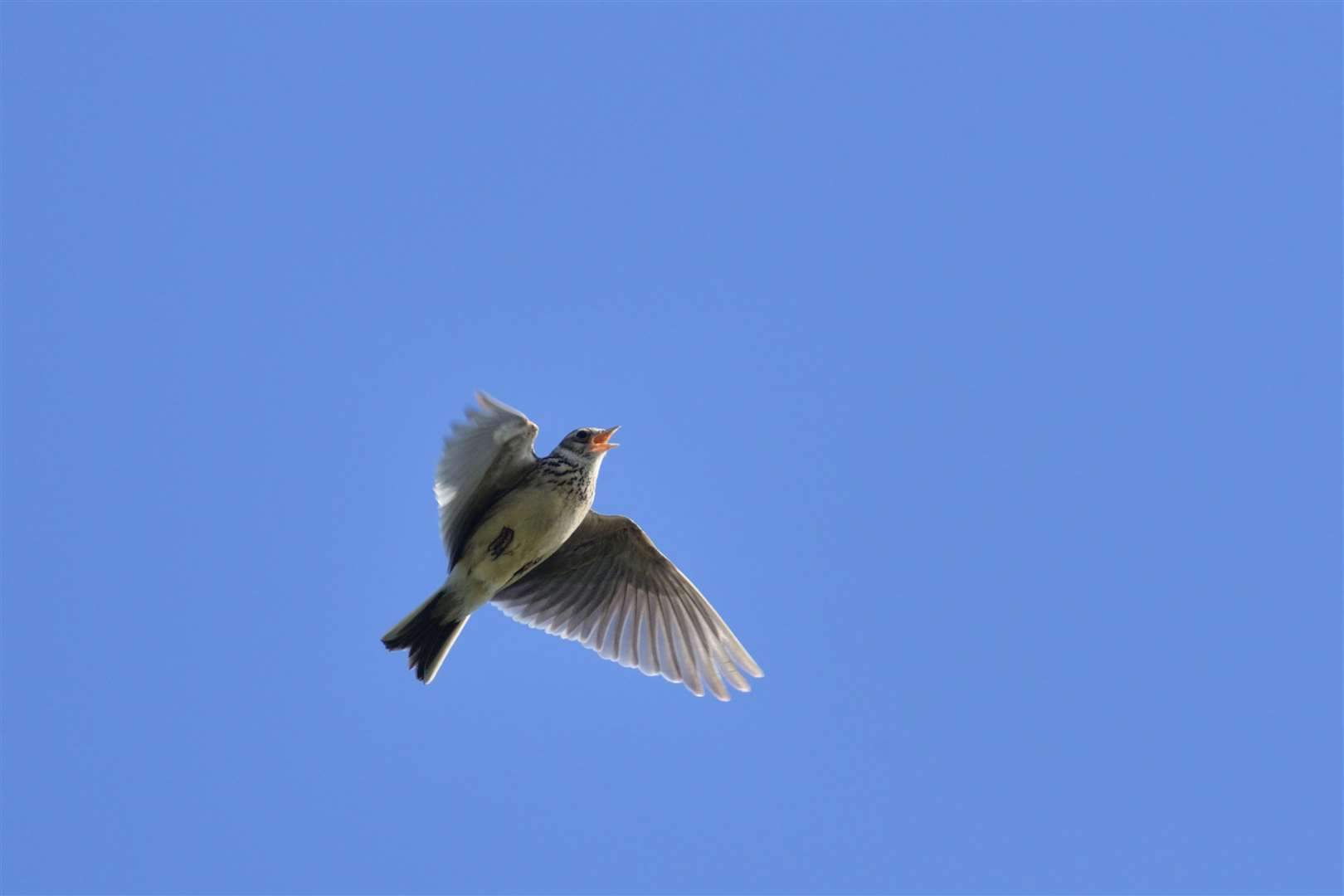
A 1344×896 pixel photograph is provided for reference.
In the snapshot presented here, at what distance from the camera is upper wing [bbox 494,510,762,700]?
1708 centimetres

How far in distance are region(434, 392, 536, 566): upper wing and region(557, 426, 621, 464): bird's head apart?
38 centimetres

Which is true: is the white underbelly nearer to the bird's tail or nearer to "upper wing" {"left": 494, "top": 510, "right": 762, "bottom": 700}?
the bird's tail

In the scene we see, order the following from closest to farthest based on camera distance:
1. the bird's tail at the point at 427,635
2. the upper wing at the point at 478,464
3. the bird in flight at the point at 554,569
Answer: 1. the upper wing at the point at 478,464
2. the bird in flight at the point at 554,569
3. the bird's tail at the point at 427,635

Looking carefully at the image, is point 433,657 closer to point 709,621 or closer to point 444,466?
point 444,466

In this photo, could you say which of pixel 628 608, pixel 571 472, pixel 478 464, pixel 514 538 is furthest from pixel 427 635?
pixel 628 608

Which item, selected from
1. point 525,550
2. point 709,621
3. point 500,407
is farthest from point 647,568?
point 500,407

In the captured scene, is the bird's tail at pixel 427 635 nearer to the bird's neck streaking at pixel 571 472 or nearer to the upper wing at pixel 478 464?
the upper wing at pixel 478 464

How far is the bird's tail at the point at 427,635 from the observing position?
1554 centimetres

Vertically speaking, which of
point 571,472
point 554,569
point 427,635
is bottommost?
point 427,635

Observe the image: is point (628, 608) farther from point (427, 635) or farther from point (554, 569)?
point (427, 635)

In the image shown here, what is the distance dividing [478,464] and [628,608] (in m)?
3.00

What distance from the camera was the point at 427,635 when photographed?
15.6 meters

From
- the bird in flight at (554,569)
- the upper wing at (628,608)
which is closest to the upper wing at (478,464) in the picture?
the bird in flight at (554,569)

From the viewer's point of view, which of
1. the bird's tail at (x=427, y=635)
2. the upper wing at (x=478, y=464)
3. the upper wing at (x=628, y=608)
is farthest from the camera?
the upper wing at (x=628, y=608)
